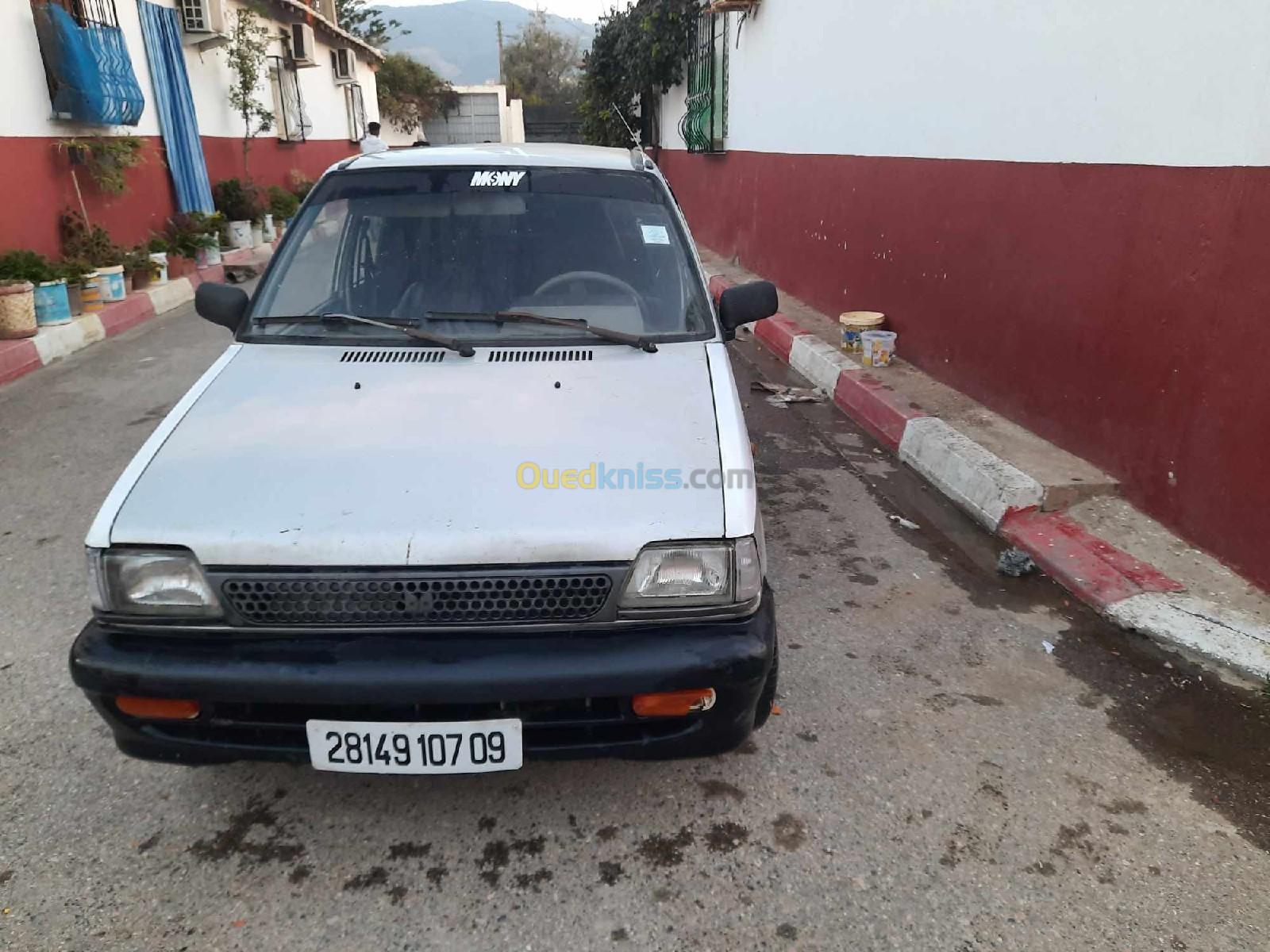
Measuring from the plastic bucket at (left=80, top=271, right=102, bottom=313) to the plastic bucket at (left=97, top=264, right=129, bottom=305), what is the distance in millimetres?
111

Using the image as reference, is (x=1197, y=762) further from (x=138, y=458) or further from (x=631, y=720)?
(x=138, y=458)

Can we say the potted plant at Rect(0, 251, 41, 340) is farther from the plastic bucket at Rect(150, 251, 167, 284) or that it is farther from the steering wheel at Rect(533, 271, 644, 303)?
the steering wheel at Rect(533, 271, 644, 303)

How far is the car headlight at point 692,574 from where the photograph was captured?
2186 millimetres

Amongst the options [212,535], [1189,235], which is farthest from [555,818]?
[1189,235]

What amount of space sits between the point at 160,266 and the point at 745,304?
9.41 m

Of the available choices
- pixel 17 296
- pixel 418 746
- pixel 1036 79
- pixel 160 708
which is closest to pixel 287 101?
pixel 17 296

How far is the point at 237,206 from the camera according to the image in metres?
14.0

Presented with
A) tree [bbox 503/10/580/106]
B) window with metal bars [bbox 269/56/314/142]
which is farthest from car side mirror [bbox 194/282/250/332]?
tree [bbox 503/10/580/106]

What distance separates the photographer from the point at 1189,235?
3.87 meters

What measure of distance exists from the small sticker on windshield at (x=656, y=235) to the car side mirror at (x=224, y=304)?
4.88 ft

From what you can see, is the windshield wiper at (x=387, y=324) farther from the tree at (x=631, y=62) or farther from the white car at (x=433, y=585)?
the tree at (x=631, y=62)

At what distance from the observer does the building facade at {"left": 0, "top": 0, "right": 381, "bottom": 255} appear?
8.70 metres

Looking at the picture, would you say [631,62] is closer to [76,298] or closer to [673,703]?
[76,298]

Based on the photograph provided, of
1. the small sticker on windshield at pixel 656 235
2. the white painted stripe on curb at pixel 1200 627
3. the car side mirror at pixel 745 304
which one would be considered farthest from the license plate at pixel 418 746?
the white painted stripe on curb at pixel 1200 627
